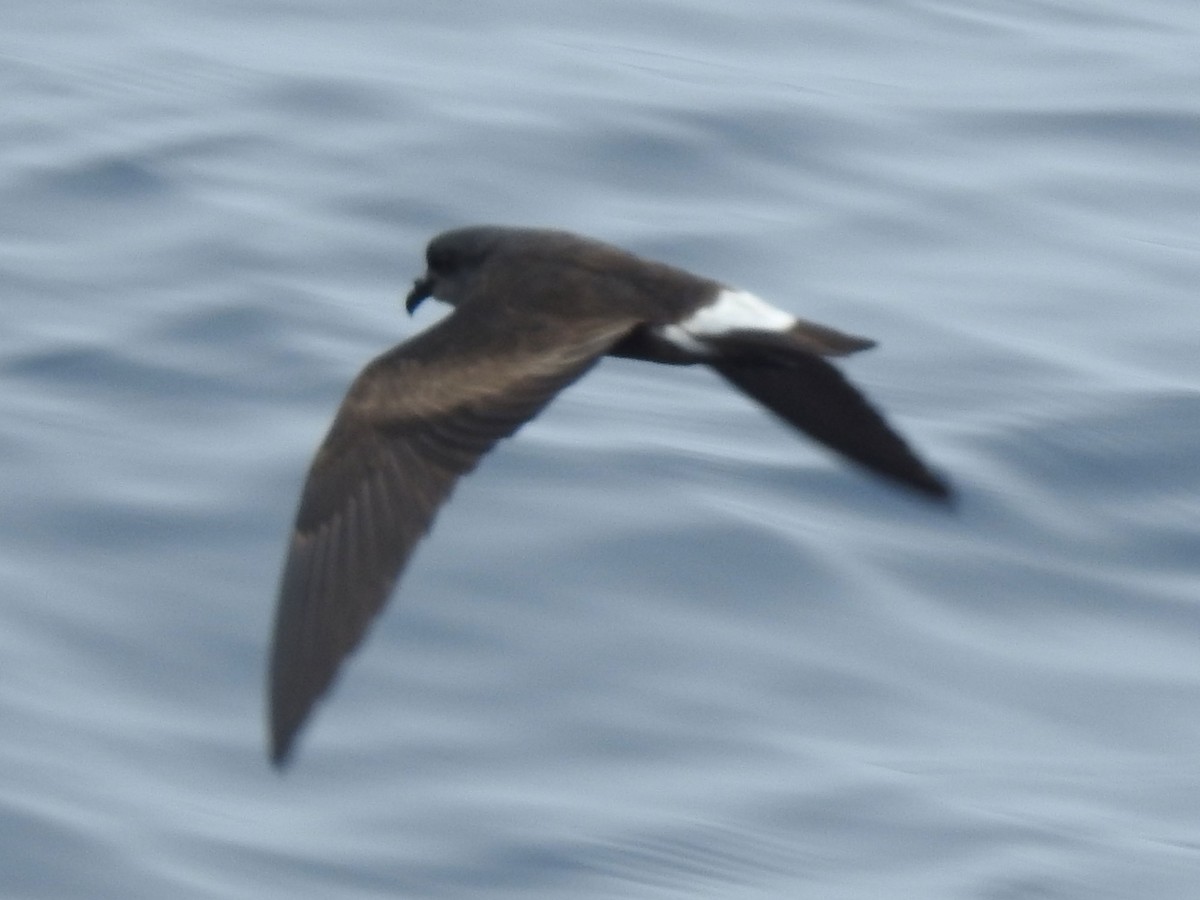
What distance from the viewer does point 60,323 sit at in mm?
9781

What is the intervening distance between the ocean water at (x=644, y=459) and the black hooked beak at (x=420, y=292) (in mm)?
1221

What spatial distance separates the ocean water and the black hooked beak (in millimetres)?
1221

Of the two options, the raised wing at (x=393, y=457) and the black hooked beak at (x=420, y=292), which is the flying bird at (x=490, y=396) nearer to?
the raised wing at (x=393, y=457)

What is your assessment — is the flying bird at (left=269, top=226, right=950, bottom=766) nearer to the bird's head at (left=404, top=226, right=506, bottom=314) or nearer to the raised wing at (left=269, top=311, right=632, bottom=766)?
the raised wing at (left=269, top=311, right=632, bottom=766)

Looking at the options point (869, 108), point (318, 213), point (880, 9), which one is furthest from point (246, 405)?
point (880, 9)

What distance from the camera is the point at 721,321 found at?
18.2ft

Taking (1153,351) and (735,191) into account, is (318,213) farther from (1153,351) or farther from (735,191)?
(1153,351)

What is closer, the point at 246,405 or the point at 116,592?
the point at 116,592

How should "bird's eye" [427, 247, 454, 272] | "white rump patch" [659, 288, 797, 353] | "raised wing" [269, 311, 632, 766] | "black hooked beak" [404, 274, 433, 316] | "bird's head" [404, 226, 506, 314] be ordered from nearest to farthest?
"raised wing" [269, 311, 632, 766]
"white rump patch" [659, 288, 797, 353]
"bird's head" [404, 226, 506, 314]
"bird's eye" [427, 247, 454, 272]
"black hooked beak" [404, 274, 433, 316]

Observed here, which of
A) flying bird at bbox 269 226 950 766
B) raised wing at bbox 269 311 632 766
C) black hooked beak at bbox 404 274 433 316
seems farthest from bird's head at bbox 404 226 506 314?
raised wing at bbox 269 311 632 766

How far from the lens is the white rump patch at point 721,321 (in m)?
5.51

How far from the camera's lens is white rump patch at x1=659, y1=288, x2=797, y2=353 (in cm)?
551

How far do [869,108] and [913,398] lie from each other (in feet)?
10.6

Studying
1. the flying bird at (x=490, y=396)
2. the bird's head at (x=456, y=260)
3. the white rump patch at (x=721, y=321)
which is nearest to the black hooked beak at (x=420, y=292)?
the bird's head at (x=456, y=260)
